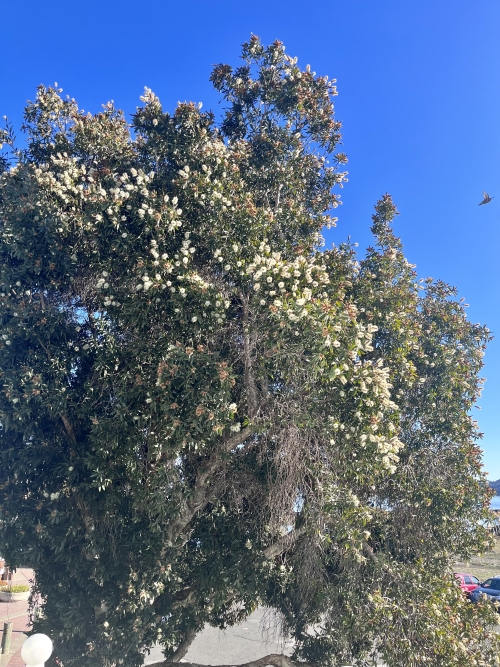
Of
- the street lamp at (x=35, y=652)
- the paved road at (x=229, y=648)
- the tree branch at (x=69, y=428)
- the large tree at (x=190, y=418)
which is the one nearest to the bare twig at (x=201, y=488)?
the large tree at (x=190, y=418)

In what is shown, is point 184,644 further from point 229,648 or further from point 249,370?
point 229,648

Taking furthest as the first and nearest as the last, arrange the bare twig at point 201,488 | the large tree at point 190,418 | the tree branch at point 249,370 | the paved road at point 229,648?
the paved road at point 229,648 → the bare twig at point 201,488 → the tree branch at point 249,370 → the large tree at point 190,418

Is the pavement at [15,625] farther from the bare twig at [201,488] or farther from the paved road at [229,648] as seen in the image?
the bare twig at [201,488]

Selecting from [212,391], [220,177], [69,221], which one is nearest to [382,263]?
[220,177]

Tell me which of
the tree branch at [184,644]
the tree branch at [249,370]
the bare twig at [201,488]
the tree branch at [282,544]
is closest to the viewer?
the tree branch at [249,370]

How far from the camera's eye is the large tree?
18.4 ft

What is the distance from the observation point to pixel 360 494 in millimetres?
7445

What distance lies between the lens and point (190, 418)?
5.24 meters

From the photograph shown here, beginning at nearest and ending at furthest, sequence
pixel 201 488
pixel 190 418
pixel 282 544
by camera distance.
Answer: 1. pixel 190 418
2. pixel 201 488
3. pixel 282 544

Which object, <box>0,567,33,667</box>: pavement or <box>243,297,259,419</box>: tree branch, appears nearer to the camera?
<box>243,297,259,419</box>: tree branch

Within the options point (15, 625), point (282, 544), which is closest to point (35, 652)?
point (282, 544)

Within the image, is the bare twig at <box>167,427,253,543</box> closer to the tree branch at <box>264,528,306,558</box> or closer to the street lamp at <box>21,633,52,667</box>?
the tree branch at <box>264,528,306,558</box>

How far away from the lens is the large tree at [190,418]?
18.4 feet

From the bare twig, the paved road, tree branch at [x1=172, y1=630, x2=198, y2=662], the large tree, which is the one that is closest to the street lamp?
the large tree
